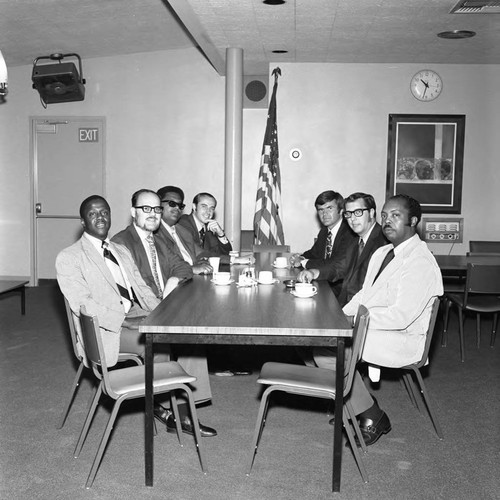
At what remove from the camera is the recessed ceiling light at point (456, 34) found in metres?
6.52

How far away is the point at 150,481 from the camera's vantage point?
3.17m

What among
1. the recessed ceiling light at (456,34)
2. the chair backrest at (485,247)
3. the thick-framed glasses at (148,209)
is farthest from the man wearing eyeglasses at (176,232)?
the chair backrest at (485,247)

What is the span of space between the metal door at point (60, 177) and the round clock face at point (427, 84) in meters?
3.77

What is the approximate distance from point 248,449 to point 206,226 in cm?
289

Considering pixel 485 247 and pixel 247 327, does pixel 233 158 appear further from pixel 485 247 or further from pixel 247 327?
pixel 247 327

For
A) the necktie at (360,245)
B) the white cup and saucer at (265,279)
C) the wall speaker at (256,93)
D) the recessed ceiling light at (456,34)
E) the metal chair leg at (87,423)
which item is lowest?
the metal chair leg at (87,423)

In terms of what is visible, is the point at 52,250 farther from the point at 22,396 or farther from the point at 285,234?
the point at 22,396

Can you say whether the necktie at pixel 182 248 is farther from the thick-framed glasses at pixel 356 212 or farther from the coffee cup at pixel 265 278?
the thick-framed glasses at pixel 356 212

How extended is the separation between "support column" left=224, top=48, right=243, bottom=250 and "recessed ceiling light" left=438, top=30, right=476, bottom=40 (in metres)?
2.08

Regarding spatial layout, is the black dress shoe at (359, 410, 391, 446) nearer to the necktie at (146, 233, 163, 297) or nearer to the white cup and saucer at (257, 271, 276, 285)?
the white cup and saucer at (257, 271, 276, 285)

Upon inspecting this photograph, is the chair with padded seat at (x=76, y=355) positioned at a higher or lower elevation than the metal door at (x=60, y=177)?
lower

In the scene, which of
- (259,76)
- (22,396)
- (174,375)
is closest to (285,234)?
(259,76)

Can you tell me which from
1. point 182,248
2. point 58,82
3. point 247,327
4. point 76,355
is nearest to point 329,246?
point 182,248

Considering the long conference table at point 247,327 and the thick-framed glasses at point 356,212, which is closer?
the long conference table at point 247,327
